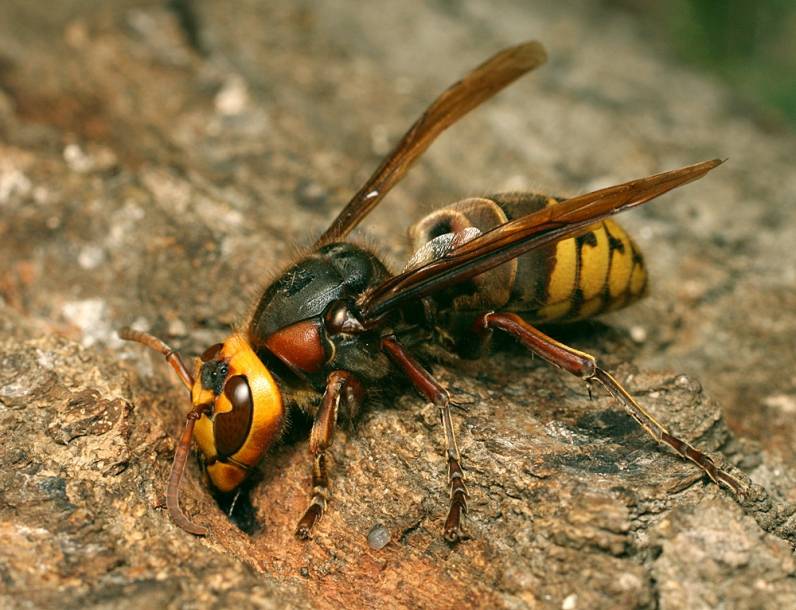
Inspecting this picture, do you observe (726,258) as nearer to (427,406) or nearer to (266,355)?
(427,406)

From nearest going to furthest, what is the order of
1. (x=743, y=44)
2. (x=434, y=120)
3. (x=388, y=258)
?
(x=388, y=258), (x=434, y=120), (x=743, y=44)

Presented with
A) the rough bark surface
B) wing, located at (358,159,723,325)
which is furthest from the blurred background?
wing, located at (358,159,723,325)

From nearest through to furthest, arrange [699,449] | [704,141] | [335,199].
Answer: [699,449] < [335,199] < [704,141]

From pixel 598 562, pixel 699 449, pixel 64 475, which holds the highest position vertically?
pixel 64 475

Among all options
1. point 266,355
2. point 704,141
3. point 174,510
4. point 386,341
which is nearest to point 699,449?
point 386,341

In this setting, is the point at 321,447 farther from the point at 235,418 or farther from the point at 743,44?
the point at 743,44

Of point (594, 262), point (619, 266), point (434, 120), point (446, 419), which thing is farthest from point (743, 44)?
point (446, 419)

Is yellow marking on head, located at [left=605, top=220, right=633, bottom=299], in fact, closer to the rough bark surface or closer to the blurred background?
the rough bark surface
